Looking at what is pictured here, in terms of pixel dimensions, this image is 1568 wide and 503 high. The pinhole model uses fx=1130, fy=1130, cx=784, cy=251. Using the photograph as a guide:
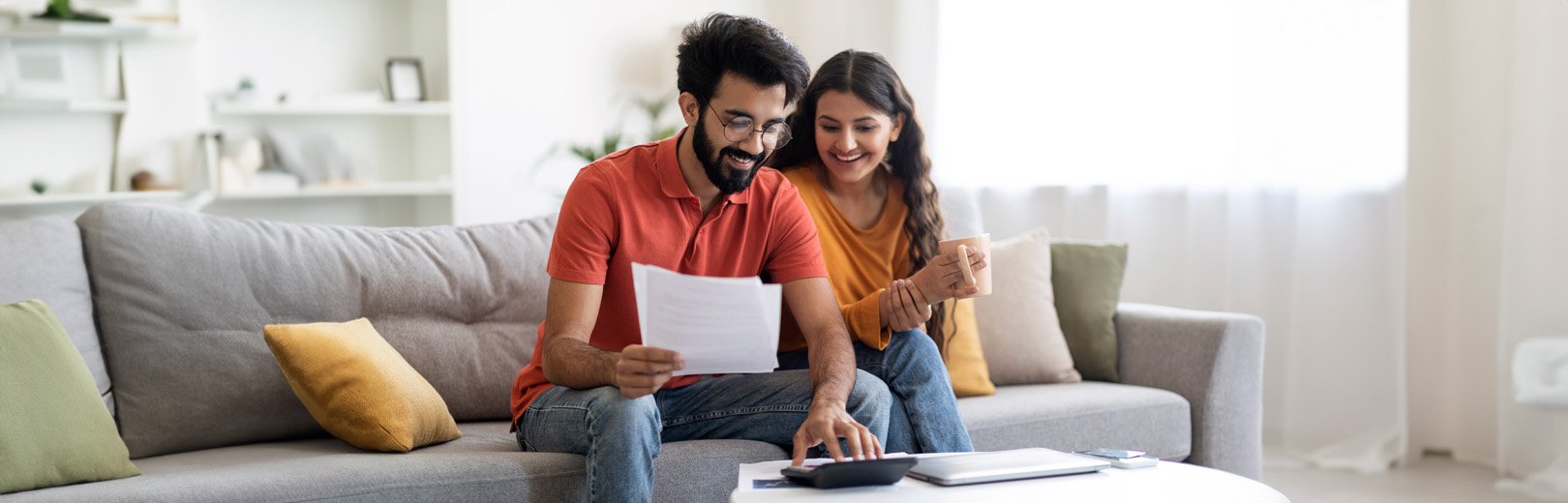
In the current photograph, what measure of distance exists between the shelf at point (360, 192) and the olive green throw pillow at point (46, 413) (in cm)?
222

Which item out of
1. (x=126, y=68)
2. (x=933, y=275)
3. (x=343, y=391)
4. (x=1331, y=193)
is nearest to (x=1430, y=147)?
(x=1331, y=193)

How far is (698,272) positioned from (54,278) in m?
1.07

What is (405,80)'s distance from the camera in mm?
4195

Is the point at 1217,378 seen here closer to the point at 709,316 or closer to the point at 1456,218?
the point at 1456,218

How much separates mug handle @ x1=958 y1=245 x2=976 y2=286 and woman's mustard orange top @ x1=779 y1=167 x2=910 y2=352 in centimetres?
43

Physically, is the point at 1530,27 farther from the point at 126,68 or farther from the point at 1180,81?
the point at 126,68

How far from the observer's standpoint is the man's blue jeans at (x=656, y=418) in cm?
150

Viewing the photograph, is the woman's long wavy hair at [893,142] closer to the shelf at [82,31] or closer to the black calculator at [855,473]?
the black calculator at [855,473]

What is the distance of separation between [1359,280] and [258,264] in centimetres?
294

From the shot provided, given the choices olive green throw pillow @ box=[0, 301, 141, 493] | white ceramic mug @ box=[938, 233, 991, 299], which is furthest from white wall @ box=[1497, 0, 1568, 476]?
olive green throw pillow @ box=[0, 301, 141, 493]

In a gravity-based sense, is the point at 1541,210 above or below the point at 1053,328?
above

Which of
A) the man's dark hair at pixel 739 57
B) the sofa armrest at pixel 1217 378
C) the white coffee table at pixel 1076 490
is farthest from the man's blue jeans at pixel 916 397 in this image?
the sofa armrest at pixel 1217 378

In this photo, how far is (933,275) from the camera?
168 centimetres

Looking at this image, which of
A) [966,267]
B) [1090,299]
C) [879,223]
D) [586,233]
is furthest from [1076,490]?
[1090,299]
